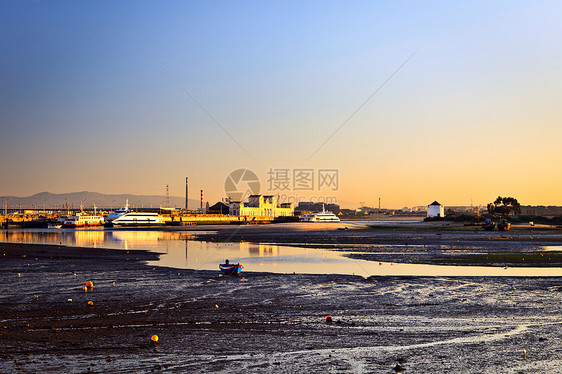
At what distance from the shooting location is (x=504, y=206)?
17138 cm

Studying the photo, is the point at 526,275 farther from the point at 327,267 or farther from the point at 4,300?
the point at 4,300

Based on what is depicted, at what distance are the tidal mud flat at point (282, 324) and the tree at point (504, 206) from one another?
152 meters

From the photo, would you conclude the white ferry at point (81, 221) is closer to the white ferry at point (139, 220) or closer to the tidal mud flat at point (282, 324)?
the white ferry at point (139, 220)

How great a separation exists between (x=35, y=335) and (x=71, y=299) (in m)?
6.81

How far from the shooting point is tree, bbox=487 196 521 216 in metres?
171

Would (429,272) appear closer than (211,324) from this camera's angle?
No

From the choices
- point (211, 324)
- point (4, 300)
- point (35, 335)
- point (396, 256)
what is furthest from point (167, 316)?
point (396, 256)

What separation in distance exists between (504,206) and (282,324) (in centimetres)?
16884

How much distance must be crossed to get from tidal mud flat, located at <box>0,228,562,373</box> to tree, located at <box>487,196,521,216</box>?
152 meters

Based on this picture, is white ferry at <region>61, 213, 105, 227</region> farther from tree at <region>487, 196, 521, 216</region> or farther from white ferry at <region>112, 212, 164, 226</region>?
tree at <region>487, 196, 521, 216</region>

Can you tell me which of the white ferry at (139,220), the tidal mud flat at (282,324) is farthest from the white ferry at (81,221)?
the tidal mud flat at (282,324)

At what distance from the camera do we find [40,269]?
34.6 meters

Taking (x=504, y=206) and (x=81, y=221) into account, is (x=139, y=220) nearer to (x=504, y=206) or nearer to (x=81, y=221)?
(x=81, y=221)

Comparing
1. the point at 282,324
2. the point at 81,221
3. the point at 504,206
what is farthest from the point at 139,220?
the point at 282,324
